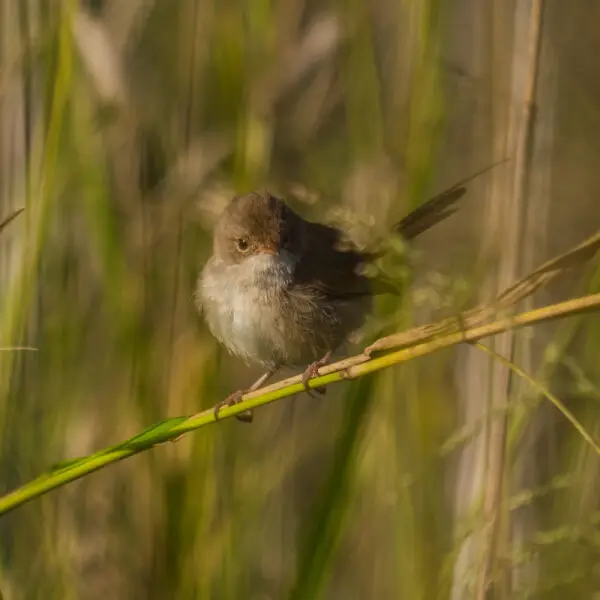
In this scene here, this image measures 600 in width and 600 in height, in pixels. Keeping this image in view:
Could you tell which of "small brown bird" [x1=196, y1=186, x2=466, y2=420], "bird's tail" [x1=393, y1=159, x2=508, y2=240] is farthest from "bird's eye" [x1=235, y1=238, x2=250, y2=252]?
"bird's tail" [x1=393, y1=159, x2=508, y2=240]

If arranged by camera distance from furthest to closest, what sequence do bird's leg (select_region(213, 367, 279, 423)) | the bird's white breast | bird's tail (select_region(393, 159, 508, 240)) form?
the bird's white breast
bird's tail (select_region(393, 159, 508, 240))
bird's leg (select_region(213, 367, 279, 423))

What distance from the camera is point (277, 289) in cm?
189

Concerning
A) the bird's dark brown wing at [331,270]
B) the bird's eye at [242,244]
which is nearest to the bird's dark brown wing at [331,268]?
the bird's dark brown wing at [331,270]

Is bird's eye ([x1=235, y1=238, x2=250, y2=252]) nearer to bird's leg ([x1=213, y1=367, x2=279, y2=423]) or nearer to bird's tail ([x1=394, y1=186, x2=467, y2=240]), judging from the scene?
bird's leg ([x1=213, y1=367, x2=279, y2=423])

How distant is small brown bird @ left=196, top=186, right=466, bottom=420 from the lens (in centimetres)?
186

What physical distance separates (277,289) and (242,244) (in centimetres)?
14

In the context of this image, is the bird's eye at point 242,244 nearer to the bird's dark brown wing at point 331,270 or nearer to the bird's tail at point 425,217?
the bird's dark brown wing at point 331,270

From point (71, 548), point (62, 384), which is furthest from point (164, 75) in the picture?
point (71, 548)

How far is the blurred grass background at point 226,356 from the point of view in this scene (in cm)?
122

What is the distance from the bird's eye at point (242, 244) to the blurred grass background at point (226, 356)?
0.15 meters

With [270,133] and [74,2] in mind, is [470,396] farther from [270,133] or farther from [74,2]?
[74,2]

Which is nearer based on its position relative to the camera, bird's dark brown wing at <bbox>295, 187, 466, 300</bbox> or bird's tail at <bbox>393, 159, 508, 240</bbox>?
bird's tail at <bbox>393, 159, 508, 240</bbox>

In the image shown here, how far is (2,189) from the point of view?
70.2 inches

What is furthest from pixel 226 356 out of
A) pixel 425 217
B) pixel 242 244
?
pixel 425 217
